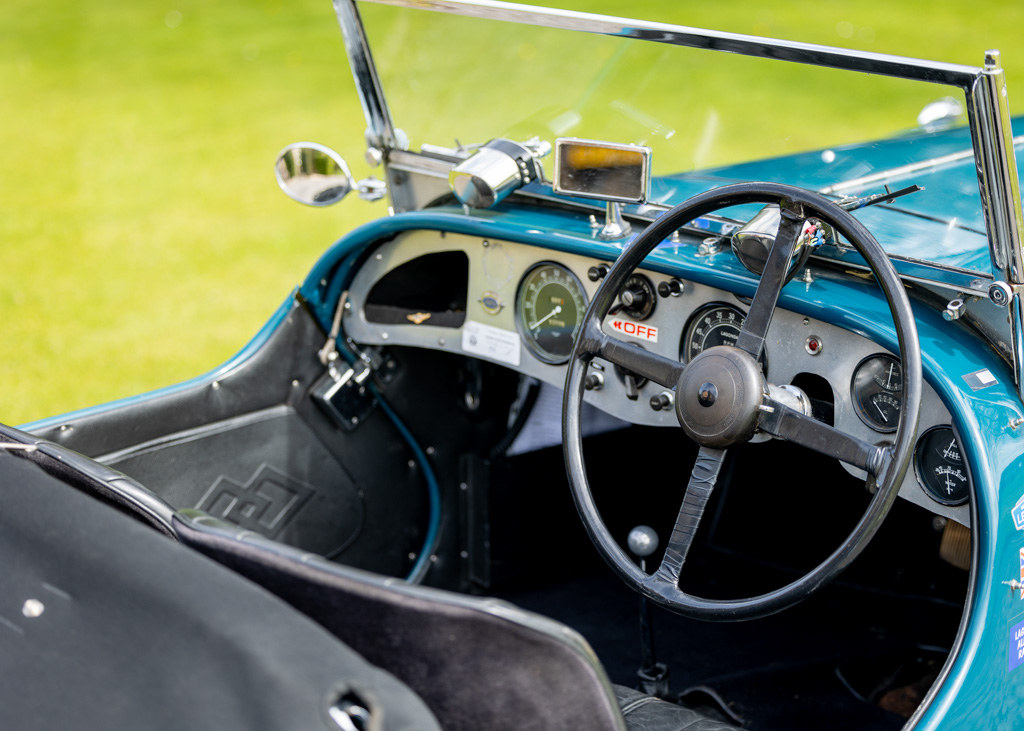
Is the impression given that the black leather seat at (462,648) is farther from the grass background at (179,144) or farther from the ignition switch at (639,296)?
the grass background at (179,144)

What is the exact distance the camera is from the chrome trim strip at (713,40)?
5.75ft

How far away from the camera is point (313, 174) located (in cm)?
275

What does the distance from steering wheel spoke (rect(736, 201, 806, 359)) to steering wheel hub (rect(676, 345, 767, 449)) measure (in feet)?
0.13

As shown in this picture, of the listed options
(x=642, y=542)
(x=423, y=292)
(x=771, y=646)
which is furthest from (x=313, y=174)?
(x=771, y=646)

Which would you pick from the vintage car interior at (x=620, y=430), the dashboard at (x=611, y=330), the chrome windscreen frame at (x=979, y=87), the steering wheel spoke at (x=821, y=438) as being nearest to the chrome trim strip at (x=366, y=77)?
the vintage car interior at (x=620, y=430)

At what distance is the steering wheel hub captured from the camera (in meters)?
1.90

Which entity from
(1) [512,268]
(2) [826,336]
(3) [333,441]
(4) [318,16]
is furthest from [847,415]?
(4) [318,16]

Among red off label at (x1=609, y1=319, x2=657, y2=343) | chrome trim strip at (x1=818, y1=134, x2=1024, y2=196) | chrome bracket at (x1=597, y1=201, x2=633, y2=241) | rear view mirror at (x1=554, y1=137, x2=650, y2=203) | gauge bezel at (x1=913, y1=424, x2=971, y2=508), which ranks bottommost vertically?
gauge bezel at (x1=913, y1=424, x2=971, y2=508)

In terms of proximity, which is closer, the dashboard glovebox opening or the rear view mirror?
the rear view mirror

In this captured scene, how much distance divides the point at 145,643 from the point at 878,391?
135 centimetres

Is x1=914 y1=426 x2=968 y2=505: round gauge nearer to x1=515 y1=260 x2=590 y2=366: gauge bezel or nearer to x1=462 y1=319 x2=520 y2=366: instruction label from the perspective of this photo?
x1=515 y1=260 x2=590 y2=366: gauge bezel

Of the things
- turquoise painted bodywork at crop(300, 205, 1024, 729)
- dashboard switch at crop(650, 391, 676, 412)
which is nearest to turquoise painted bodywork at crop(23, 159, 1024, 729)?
turquoise painted bodywork at crop(300, 205, 1024, 729)

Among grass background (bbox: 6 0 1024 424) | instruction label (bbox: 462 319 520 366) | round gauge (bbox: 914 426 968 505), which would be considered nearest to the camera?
round gauge (bbox: 914 426 968 505)

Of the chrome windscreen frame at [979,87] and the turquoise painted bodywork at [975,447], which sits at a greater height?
the chrome windscreen frame at [979,87]
